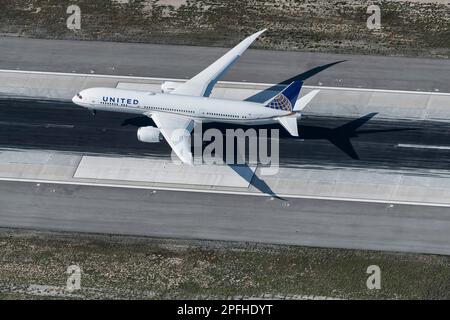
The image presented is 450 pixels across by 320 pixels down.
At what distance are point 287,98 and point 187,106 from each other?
10.1 metres

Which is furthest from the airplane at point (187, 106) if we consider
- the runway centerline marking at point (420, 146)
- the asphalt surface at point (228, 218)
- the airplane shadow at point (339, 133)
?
the runway centerline marking at point (420, 146)

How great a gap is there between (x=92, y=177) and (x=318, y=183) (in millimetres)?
21990

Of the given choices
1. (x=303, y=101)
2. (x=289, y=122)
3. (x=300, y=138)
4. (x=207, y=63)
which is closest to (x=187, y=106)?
(x=289, y=122)

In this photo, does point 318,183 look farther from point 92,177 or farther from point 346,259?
point 92,177

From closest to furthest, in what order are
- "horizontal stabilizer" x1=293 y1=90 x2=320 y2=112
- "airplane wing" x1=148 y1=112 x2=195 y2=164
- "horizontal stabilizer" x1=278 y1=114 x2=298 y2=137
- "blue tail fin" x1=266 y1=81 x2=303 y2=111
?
"airplane wing" x1=148 y1=112 x2=195 y2=164 < "blue tail fin" x1=266 y1=81 x2=303 y2=111 < "horizontal stabilizer" x1=278 y1=114 x2=298 y2=137 < "horizontal stabilizer" x1=293 y1=90 x2=320 y2=112

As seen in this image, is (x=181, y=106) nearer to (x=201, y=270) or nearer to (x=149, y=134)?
(x=149, y=134)

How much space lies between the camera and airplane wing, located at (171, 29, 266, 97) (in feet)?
273

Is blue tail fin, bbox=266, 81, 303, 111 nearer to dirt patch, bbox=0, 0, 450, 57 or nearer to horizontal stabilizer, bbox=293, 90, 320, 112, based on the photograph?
horizontal stabilizer, bbox=293, 90, 320, 112

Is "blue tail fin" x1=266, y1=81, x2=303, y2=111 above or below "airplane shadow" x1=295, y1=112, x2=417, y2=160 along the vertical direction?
above

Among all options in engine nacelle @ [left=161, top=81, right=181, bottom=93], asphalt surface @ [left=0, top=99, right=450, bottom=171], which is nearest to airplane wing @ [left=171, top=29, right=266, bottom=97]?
engine nacelle @ [left=161, top=81, right=181, bottom=93]

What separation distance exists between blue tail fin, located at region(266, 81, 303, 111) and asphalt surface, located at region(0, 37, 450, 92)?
43.1 feet

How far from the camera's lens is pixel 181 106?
261ft

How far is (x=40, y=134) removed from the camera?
84.2m
